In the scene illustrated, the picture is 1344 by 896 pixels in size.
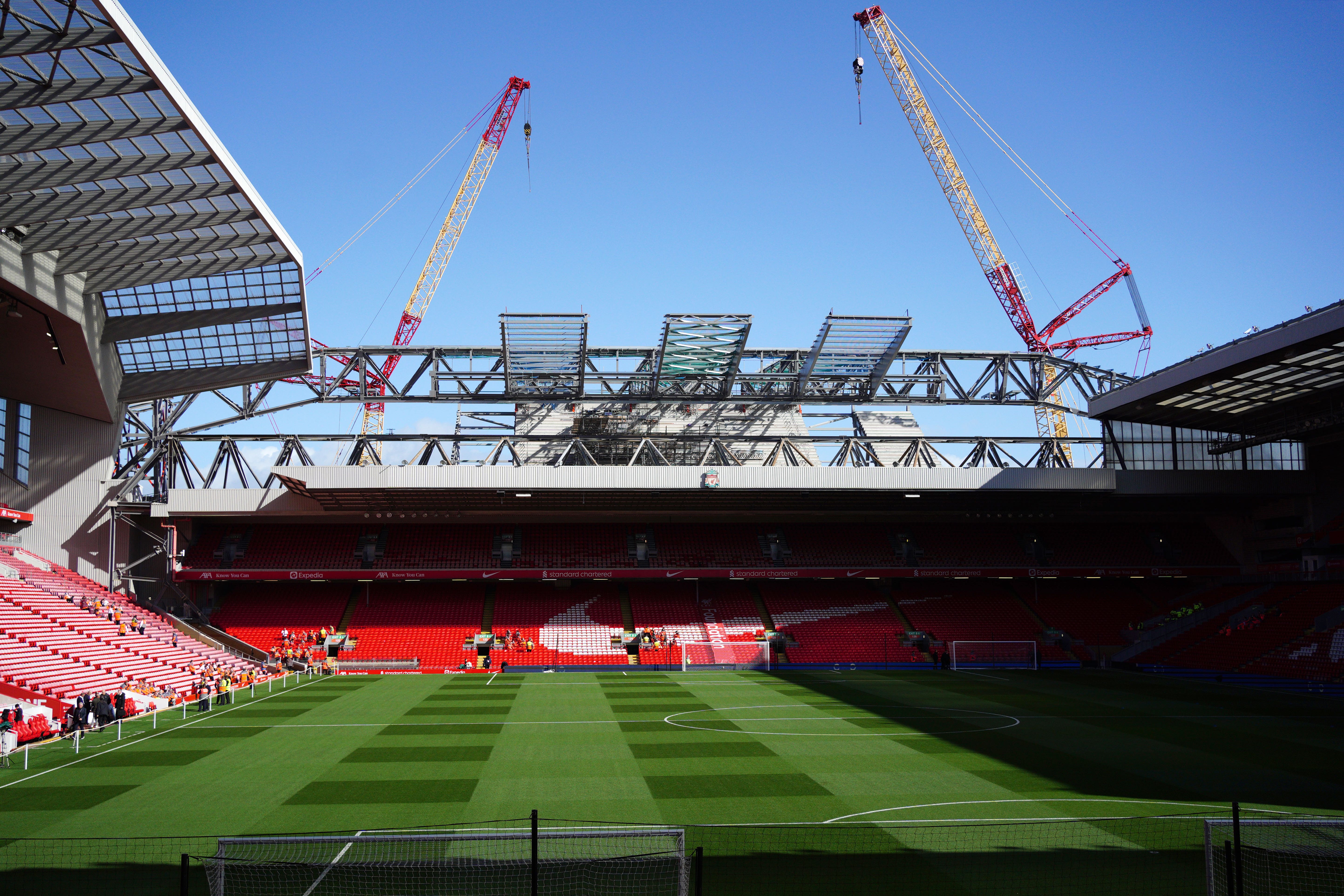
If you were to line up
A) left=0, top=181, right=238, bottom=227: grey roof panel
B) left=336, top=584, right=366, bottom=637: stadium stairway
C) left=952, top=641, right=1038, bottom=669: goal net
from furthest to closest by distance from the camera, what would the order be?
1. left=336, top=584, right=366, bottom=637: stadium stairway
2. left=952, top=641, right=1038, bottom=669: goal net
3. left=0, top=181, right=238, bottom=227: grey roof panel

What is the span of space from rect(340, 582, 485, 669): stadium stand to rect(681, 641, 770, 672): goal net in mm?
12774

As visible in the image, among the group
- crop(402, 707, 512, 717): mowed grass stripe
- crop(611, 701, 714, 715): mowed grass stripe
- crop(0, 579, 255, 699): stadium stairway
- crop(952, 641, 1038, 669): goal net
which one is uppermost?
crop(0, 579, 255, 699): stadium stairway

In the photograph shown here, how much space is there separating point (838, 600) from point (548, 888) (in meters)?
50.6

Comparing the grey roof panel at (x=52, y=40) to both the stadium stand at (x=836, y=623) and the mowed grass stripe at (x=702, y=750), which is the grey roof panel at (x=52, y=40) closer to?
the mowed grass stripe at (x=702, y=750)

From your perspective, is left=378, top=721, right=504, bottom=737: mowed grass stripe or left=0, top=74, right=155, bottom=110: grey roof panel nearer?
A: left=0, top=74, right=155, bottom=110: grey roof panel

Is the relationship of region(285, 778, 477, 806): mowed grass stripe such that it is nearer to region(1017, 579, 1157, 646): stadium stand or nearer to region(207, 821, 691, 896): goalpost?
region(207, 821, 691, 896): goalpost

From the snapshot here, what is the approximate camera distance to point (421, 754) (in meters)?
26.0

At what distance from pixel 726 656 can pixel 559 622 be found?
10.9 m

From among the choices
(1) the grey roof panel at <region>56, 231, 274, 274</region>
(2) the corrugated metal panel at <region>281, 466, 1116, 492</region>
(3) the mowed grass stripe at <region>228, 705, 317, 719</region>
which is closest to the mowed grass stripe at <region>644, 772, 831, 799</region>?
(3) the mowed grass stripe at <region>228, 705, 317, 719</region>

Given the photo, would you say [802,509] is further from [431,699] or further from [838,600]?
[431,699]

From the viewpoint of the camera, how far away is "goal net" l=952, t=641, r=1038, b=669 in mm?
54812

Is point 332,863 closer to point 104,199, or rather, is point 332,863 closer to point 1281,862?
point 1281,862

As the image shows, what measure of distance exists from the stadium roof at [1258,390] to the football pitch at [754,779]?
47.8 feet

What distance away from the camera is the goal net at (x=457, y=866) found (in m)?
13.7
